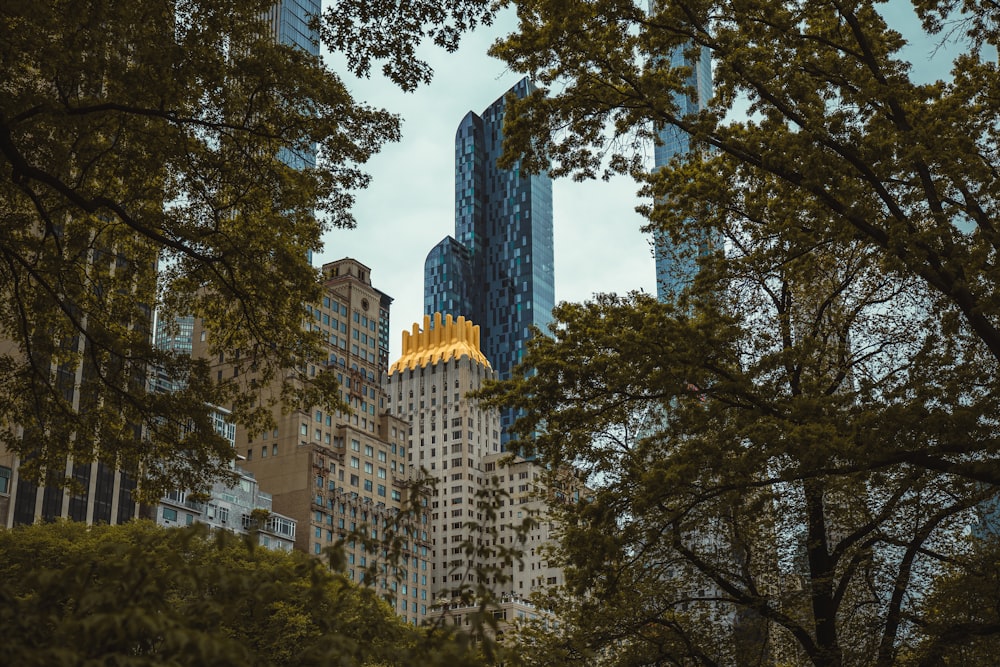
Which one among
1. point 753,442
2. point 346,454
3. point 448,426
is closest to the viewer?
point 753,442

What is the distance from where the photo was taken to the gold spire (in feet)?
618

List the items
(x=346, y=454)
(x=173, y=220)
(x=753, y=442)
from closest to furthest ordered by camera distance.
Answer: (x=753, y=442), (x=173, y=220), (x=346, y=454)

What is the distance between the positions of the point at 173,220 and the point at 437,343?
175m

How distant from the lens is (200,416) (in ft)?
61.0

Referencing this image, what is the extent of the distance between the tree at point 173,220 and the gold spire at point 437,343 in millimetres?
167165

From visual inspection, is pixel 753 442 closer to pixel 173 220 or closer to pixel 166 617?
pixel 173 220

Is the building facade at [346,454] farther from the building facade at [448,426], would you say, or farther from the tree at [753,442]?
the tree at [753,442]

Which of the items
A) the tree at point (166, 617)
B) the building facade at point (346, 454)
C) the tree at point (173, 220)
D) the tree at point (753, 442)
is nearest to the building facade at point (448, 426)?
the building facade at point (346, 454)

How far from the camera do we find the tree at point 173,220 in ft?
54.4

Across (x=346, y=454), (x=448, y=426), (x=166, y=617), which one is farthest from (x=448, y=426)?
(x=166, y=617)

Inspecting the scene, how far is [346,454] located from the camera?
126 metres

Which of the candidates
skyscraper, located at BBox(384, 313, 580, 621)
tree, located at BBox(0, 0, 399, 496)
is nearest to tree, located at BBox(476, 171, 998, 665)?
tree, located at BBox(0, 0, 399, 496)

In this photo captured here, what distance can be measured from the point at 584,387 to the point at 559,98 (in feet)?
18.6

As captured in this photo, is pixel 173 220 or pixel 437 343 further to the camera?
pixel 437 343
